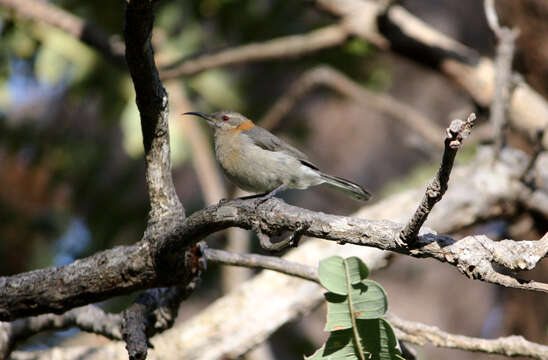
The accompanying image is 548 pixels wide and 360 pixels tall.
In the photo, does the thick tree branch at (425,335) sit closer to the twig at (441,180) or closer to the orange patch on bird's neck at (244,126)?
the twig at (441,180)

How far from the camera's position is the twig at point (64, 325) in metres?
2.97

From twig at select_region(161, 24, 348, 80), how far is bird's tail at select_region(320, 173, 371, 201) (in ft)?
6.35

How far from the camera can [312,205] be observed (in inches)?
365

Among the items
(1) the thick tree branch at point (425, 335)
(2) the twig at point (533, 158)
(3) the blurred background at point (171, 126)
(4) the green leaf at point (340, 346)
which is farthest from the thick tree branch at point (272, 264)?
(3) the blurred background at point (171, 126)

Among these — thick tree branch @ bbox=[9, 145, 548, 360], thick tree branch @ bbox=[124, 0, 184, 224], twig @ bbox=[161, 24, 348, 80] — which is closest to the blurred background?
twig @ bbox=[161, 24, 348, 80]

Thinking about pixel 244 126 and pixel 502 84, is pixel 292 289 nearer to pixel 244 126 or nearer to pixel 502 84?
pixel 244 126

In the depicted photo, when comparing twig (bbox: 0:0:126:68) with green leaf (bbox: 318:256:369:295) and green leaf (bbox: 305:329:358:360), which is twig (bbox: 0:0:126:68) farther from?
green leaf (bbox: 305:329:358:360)

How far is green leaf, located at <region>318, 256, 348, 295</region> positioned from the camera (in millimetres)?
2080

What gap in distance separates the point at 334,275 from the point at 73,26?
352cm

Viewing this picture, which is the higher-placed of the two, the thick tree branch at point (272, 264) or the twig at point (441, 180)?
the thick tree branch at point (272, 264)

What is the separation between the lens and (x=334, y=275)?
2.09 meters

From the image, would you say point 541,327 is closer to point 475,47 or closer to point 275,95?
point 275,95

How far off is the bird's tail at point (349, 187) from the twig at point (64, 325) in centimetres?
145

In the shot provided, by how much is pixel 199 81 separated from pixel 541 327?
4529 millimetres
